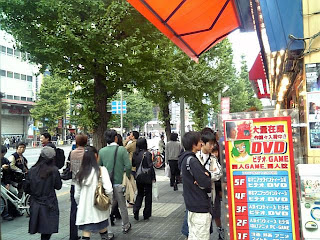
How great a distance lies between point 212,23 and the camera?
557 cm

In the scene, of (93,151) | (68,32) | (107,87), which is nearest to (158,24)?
(93,151)

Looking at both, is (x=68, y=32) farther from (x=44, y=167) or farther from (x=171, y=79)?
(x=171, y=79)

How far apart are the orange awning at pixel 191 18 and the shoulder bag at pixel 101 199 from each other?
2.64m

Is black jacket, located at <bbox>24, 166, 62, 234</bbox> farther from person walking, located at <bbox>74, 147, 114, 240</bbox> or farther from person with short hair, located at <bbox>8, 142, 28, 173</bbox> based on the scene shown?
person with short hair, located at <bbox>8, 142, 28, 173</bbox>

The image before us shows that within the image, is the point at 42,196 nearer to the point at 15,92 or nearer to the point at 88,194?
the point at 88,194

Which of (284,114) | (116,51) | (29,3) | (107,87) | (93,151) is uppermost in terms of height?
(29,3)

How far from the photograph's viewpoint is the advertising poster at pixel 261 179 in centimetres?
322

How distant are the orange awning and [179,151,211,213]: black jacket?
220cm

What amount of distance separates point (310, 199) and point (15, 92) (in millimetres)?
44808

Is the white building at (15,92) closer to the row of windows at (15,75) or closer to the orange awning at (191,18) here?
the row of windows at (15,75)

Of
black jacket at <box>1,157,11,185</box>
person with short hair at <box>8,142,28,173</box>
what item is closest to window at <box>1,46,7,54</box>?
person with short hair at <box>8,142,28,173</box>

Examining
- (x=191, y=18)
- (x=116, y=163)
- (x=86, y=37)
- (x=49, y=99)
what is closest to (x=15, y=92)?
(x=49, y=99)

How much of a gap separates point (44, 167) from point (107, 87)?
16.5ft

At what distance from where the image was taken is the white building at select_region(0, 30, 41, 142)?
3928 cm
